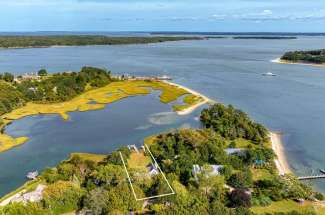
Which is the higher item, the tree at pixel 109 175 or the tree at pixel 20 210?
the tree at pixel 20 210

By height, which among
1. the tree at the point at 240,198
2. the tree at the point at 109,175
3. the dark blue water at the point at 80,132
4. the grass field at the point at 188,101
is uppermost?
the tree at the point at 109,175

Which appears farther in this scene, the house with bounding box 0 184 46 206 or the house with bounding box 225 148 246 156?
the house with bounding box 225 148 246 156

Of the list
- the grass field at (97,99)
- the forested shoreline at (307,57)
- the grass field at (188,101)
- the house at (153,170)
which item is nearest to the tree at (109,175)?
the house at (153,170)

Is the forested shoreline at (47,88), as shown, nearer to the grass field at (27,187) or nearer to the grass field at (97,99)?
the grass field at (97,99)

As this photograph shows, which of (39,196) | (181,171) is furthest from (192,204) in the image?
(39,196)

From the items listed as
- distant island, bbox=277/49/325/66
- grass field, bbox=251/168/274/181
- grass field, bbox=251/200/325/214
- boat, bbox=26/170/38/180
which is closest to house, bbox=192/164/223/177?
grass field, bbox=251/168/274/181

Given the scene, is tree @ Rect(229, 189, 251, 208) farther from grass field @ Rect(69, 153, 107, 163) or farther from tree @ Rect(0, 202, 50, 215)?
grass field @ Rect(69, 153, 107, 163)

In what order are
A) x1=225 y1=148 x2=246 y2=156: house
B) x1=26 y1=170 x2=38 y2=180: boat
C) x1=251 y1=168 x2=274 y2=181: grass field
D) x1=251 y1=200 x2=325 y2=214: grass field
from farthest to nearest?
x1=225 y1=148 x2=246 y2=156: house < x1=26 y1=170 x2=38 y2=180: boat < x1=251 y1=168 x2=274 y2=181: grass field < x1=251 y1=200 x2=325 y2=214: grass field
